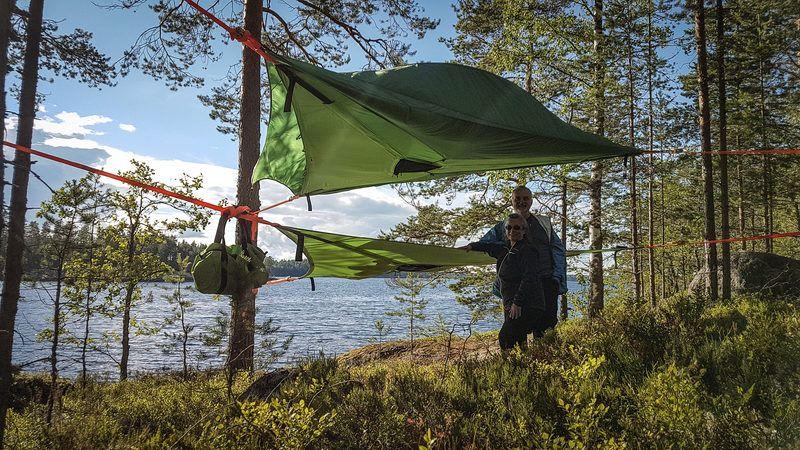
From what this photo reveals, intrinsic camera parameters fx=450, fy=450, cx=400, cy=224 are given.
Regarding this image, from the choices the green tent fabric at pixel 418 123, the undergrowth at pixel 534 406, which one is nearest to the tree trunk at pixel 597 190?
the undergrowth at pixel 534 406

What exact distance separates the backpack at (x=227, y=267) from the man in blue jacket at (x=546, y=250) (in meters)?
1.82

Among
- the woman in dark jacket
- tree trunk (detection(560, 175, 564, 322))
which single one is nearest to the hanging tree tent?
the woman in dark jacket

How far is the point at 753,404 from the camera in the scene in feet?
9.02

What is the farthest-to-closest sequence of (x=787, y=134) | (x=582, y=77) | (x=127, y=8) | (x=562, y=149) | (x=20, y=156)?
(x=787, y=134), (x=582, y=77), (x=127, y=8), (x=20, y=156), (x=562, y=149)

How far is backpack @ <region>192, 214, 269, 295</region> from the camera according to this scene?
276 cm

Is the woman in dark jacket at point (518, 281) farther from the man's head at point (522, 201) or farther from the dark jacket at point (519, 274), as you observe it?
the man's head at point (522, 201)

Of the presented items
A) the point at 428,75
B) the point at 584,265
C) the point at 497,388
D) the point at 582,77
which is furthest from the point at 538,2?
the point at 497,388

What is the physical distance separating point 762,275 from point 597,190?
4399 mm

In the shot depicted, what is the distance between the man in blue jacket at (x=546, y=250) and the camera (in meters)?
3.59

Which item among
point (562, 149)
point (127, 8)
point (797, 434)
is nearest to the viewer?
point (797, 434)

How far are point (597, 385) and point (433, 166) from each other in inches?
69.8

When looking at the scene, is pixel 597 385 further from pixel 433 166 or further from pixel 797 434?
pixel 433 166

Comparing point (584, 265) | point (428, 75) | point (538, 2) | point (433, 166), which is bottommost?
point (584, 265)

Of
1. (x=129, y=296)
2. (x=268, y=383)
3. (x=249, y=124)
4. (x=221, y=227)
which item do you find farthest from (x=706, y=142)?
(x=129, y=296)
